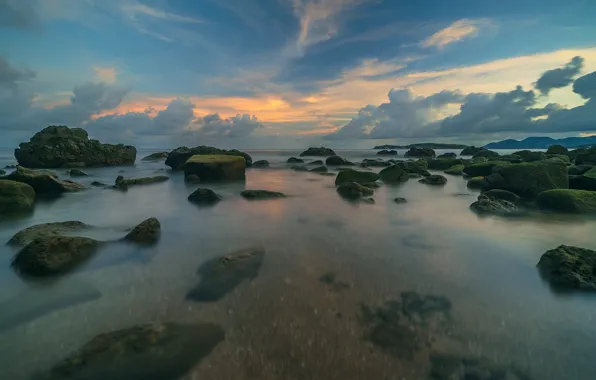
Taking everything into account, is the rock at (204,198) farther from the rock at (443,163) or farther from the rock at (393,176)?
the rock at (443,163)

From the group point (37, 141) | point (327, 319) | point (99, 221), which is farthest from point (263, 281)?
point (37, 141)

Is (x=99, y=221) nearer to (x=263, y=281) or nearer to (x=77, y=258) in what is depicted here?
(x=77, y=258)

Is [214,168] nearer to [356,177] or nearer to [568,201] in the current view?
[356,177]

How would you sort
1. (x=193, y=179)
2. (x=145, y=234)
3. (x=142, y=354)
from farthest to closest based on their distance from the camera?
(x=193, y=179)
(x=145, y=234)
(x=142, y=354)

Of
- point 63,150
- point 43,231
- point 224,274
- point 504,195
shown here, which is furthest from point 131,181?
point 63,150

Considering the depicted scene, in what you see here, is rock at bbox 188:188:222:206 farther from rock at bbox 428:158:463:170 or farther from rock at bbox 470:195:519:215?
rock at bbox 428:158:463:170

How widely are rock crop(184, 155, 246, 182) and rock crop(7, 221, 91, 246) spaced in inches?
548

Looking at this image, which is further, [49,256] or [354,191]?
[354,191]

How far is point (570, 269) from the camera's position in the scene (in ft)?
17.8

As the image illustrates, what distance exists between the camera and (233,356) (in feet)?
11.1

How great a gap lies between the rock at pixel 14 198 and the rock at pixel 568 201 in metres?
21.5

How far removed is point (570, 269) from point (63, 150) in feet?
159

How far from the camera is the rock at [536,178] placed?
13.9 meters

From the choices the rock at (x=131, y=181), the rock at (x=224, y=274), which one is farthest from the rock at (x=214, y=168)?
the rock at (x=224, y=274)
